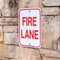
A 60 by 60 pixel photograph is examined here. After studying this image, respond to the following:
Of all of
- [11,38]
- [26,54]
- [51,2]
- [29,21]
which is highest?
[51,2]

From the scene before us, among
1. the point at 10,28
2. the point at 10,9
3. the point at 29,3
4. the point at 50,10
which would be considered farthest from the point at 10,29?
the point at 50,10

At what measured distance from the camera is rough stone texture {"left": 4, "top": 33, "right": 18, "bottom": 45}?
1.61m

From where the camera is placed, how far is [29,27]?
1.54m

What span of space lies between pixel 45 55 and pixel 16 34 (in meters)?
0.30

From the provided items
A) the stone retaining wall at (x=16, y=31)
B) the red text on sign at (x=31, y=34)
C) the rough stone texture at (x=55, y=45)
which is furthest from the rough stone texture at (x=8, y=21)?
the rough stone texture at (x=55, y=45)

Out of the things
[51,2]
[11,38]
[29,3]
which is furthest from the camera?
[11,38]

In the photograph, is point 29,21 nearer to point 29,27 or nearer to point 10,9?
point 29,27

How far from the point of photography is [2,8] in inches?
65.4

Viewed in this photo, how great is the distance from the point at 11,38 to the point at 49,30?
351 mm

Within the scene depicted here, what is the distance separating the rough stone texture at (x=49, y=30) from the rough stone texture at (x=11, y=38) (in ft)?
0.83

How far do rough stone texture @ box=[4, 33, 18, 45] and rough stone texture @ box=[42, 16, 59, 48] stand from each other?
0.25 meters

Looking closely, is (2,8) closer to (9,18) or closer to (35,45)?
(9,18)

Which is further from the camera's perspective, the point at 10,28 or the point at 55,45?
the point at 10,28

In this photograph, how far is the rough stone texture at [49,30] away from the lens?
4.66 feet
